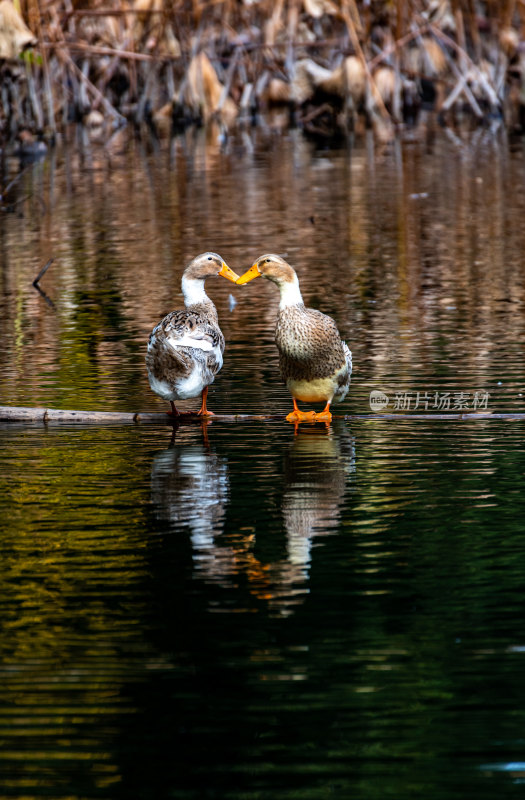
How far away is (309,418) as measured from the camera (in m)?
8.54

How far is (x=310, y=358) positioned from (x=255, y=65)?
30.9m

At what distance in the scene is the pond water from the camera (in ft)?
14.1

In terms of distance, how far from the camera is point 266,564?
19.3 feet

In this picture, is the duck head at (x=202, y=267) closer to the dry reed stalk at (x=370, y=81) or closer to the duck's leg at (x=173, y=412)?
the duck's leg at (x=173, y=412)

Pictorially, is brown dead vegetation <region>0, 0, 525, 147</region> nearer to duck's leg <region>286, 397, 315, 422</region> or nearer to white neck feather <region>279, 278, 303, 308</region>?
white neck feather <region>279, 278, 303, 308</region>

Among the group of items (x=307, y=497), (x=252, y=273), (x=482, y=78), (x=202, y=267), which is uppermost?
(x=252, y=273)

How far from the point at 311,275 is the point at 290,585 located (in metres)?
9.18

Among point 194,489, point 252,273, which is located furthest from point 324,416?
point 194,489

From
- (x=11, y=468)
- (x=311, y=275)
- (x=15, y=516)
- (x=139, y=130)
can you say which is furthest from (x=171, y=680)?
(x=139, y=130)

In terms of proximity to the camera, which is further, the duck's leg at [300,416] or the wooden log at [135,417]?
the duck's leg at [300,416]

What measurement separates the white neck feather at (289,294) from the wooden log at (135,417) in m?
0.69

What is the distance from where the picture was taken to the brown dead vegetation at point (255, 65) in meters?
32.3

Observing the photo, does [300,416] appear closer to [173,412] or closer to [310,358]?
[310,358]

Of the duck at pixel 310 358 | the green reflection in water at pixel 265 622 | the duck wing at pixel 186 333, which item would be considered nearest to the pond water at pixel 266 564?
the green reflection in water at pixel 265 622
